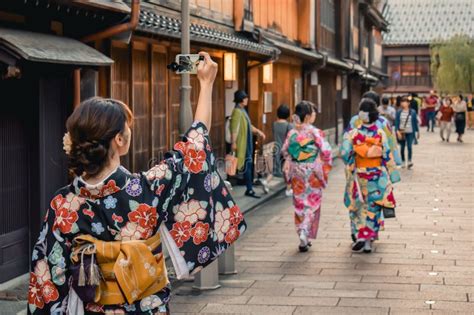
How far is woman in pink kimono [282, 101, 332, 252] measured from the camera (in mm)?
12156

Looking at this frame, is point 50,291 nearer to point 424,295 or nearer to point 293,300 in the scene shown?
point 293,300

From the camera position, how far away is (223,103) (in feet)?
63.8

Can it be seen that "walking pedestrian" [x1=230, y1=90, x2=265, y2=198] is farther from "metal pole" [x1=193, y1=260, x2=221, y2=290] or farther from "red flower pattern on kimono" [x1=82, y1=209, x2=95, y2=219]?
"red flower pattern on kimono" [x1=82, y1=209, x2=95, y2=219]

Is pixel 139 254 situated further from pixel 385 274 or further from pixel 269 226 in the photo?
pixel 269 226

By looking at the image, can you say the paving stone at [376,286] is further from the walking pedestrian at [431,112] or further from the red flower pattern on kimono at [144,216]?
the walking pedestrian at [431,112]

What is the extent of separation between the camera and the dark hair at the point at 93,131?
3906 millimetres

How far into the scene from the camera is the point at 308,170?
40.1 ft

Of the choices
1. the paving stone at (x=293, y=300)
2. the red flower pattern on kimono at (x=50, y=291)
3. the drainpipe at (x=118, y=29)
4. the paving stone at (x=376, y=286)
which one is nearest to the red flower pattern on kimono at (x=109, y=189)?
the red flower pattern on kimono at (x=50, y=291)

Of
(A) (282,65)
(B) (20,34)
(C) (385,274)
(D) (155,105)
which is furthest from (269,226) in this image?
(A) (282,65)

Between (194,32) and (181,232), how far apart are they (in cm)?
1025

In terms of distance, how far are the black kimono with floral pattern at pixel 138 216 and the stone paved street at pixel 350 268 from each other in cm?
448

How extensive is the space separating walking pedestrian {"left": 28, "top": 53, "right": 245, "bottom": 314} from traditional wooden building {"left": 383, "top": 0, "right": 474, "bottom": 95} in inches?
2895

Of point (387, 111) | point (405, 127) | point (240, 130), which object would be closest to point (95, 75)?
point (240, 130)

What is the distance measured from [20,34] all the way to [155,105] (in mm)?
5477
